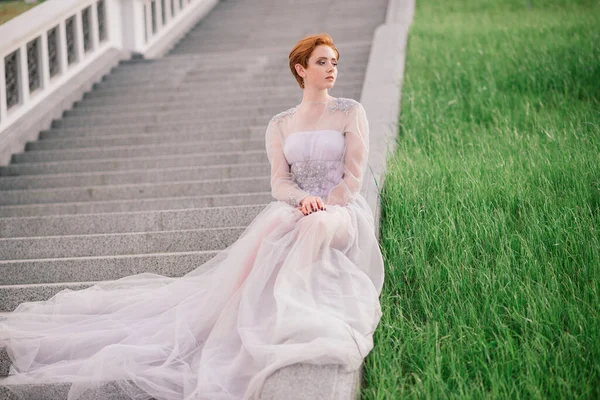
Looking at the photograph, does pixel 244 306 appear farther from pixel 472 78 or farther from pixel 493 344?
pixel 472 78

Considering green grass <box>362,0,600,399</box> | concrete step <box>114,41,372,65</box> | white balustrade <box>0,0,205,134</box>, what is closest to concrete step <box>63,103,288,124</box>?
white balustrade <box>0,0,205,134</box>

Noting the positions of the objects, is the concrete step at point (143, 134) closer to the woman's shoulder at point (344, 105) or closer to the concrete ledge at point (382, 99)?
the concrete ledge at point (382, 99)

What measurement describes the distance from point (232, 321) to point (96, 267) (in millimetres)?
1724

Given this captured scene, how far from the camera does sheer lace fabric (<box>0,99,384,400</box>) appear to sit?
3.28 meters

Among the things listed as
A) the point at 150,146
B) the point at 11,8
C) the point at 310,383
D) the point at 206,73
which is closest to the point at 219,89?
the point at 206,73

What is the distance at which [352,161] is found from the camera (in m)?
3.94

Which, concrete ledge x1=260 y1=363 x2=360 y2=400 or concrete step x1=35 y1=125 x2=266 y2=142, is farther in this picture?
concrete step x1=35 y1=125 x2=266 y2=142

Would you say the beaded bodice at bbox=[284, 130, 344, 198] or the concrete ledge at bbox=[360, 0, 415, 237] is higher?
the beaded bodice at bbox=[284, 130, 344, 198]

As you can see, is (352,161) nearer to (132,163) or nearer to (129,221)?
(129,221)

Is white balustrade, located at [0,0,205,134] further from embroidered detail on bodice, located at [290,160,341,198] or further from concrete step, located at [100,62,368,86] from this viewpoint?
embroidered detail on bodice, located at [290,160,341,198]

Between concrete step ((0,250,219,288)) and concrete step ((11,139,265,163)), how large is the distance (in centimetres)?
287

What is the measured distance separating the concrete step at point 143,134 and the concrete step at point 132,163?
2.18 ft

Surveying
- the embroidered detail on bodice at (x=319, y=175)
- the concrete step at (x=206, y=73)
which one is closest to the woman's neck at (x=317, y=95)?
the embroidered detail on bodice at (x=319, y=175)

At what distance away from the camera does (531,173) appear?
5.03 m
